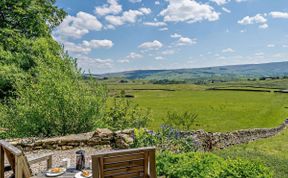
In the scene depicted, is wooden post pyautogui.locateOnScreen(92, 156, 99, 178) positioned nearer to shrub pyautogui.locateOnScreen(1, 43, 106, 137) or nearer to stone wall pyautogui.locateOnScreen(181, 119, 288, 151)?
shrub pyautogui.locateOnScreen(1, 43, 106, 137)

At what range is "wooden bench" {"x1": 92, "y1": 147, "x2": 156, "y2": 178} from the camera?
3825mm

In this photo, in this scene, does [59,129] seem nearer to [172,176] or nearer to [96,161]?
[172,176]

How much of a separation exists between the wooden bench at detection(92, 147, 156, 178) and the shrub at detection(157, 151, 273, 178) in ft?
4.28

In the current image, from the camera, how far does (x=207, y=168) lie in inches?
212

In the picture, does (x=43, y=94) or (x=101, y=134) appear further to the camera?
(x=43, y=94)

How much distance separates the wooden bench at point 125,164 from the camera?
3.83m

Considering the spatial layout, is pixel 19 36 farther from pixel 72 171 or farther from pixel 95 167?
pixel 95 167

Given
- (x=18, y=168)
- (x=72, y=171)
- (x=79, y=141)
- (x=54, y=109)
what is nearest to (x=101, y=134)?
(x=79, y=141)

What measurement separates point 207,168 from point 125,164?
7.09 ft

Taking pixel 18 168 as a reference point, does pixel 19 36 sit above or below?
above

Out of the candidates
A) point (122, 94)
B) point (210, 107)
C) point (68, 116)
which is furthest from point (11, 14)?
point (210, 107)

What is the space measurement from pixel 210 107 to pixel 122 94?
38.5m

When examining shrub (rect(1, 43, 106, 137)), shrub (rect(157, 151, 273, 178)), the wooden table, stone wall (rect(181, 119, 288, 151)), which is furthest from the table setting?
stone wall (rect(181, 119, 288, 151))

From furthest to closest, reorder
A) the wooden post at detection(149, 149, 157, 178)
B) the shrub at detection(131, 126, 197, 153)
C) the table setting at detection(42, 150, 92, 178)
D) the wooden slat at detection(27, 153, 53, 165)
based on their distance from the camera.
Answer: the shrub at detection(131, 126, 197, 153)
the wooden slat at detection(27, 153, 53, 165)
the table setting at detection(42, 150, 92, 178)
the wooden post at detection(149, 149, 157, 178)
